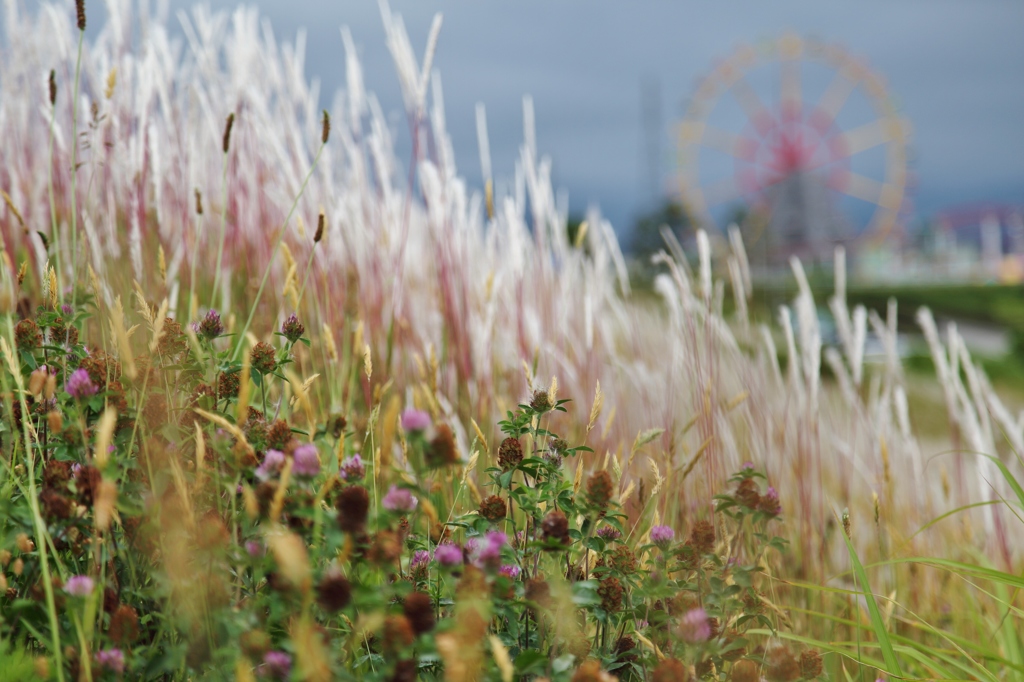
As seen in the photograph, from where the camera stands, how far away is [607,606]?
38.8 inches

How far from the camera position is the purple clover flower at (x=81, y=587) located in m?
0.81

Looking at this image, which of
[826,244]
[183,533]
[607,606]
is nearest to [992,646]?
[607,606]

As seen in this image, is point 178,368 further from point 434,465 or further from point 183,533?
point 434,465

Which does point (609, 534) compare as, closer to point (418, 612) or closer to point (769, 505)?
point (769, 505)

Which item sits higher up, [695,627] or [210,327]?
[210,327]

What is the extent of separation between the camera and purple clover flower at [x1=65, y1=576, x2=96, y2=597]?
31.9 inches

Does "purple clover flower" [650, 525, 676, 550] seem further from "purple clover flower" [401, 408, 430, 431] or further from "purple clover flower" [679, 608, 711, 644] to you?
"purple clover flower" [401, 408, 430, 431]

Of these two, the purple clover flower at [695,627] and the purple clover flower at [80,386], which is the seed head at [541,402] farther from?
the purple clover flower at [80,386]

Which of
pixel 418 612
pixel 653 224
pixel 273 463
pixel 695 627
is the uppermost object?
pixel 273 463

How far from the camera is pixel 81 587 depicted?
32.5 inches

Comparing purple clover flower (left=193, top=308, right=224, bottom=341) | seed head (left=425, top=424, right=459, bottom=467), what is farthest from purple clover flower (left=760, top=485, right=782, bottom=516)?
purple clover flower (left=193, top=308, right=224, bottom=341)

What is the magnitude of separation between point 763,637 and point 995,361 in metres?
14.1

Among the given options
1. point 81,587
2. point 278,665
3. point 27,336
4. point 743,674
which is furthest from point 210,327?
point 743,674

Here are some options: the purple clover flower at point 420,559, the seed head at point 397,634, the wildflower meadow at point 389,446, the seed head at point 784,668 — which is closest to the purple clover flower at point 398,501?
the wildflower meadow at point 389,446
